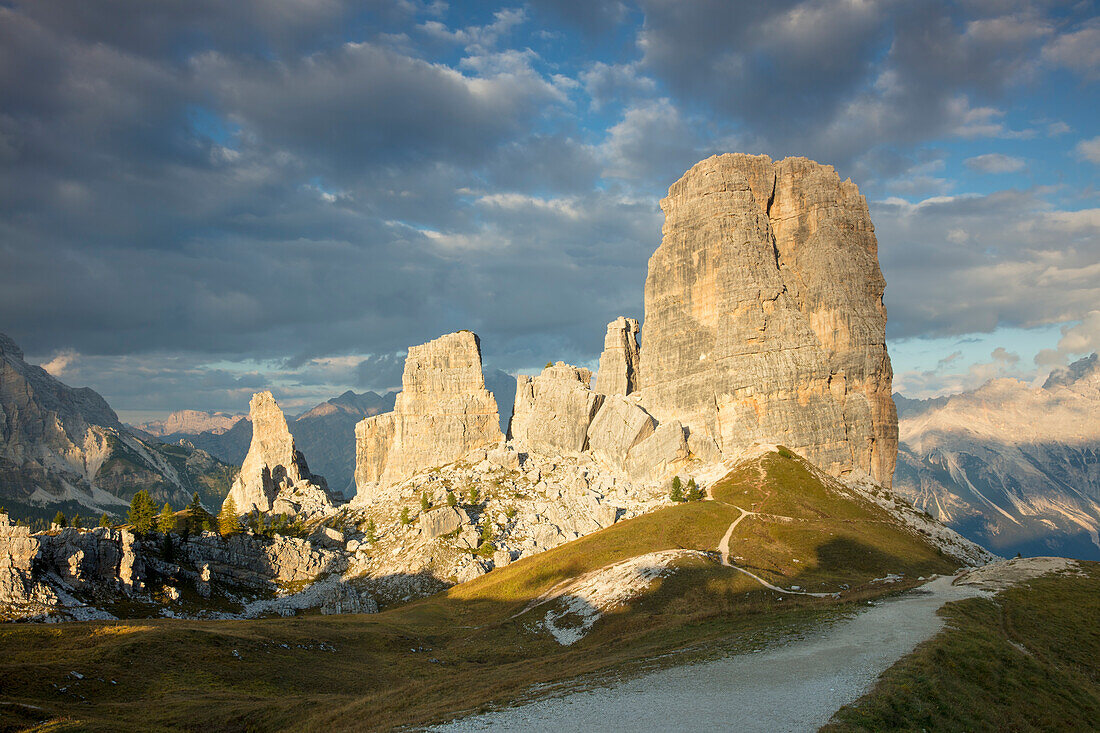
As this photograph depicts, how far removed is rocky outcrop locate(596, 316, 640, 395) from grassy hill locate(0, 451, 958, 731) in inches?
3168

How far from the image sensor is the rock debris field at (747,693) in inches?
1188

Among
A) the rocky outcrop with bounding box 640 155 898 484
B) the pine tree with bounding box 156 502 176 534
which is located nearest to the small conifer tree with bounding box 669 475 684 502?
the rocky outcrop with bounding box 640 155 898 484

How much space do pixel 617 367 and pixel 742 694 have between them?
16341 cm

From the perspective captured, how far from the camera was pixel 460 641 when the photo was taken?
75750 millimetres

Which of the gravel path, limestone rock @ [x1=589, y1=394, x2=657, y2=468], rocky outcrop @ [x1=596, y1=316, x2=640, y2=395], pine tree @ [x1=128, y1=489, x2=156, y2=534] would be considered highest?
rocky outcrop @ [x1=596, y1=316, x2=640, y2=395]

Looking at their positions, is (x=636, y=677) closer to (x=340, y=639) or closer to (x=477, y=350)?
(x=340, y=639)

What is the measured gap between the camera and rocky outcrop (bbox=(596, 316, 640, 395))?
194 metres

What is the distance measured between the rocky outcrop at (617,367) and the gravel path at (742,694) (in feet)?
488

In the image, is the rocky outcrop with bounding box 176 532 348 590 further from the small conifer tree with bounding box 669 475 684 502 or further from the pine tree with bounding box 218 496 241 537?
the small conifer tree with bounding box 669 475 684 502

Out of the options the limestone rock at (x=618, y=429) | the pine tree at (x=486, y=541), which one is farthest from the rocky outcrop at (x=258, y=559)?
the limestone rock at (x=618, y=429)

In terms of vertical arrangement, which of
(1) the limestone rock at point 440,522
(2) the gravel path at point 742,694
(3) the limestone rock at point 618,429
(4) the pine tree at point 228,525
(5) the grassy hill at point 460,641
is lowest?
(5) the grassy hill at point 460,641

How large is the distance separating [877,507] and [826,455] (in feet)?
78.4

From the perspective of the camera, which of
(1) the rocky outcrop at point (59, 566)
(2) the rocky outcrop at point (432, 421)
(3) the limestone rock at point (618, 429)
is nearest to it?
(1) the rocky outcrop at point (59, 566)

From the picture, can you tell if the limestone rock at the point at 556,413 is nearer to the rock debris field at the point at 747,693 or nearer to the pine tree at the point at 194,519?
Result: the pine tree at the point at 194,519
